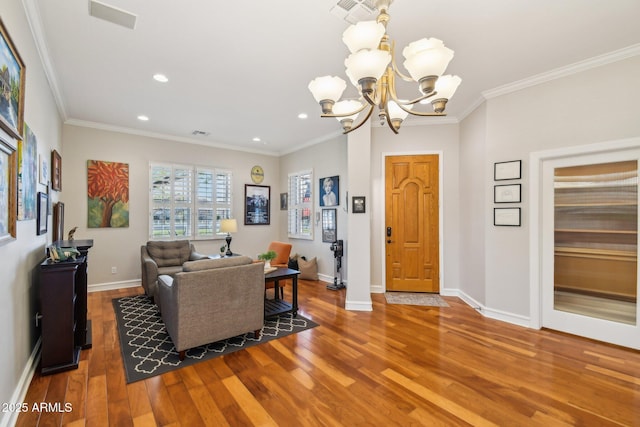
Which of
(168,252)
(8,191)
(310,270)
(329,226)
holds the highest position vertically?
(8,191)

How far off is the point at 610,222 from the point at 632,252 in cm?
34

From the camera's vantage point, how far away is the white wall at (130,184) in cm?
462

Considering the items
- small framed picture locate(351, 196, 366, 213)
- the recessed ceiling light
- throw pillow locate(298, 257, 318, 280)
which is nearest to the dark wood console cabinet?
the recessed ceiling light

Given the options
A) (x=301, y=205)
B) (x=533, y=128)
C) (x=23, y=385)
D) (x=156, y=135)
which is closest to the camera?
(x=23, y=385)

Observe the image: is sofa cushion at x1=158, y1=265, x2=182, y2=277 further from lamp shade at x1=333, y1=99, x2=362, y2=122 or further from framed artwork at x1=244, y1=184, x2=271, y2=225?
lamp shade at x1=333, y1=99, x2=362, y2=122

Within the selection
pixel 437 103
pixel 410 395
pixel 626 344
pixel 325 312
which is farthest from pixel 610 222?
pixel 325 312

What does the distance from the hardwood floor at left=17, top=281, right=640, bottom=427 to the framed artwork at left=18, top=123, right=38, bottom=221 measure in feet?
4.50

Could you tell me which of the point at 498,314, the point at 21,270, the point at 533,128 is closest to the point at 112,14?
the point at 21,270

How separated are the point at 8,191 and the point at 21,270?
30.2 inches

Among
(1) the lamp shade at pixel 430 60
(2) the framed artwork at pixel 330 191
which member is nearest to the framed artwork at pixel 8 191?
(1) the lamp shade at pixel 430 60

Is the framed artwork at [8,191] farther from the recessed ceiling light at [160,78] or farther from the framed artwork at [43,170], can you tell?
the recessed ceiling light at [160,78]

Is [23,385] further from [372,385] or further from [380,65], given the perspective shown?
[380,65]

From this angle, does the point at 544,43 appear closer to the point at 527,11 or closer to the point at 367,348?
the point at 527,11

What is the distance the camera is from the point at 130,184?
508 centimetres
